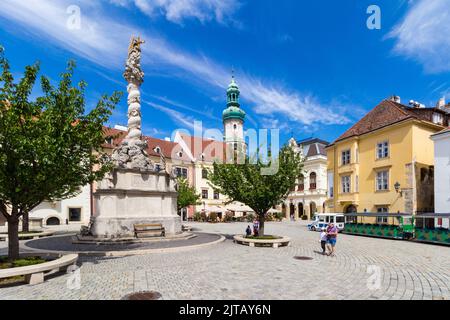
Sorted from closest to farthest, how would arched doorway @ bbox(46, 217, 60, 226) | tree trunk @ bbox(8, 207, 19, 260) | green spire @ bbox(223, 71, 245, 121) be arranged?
tree trunk @ bbox(8, 207, 19, 260) < arched doorway @ bbox(46, 217, 60, 226) < green spire @ bbox(223, 71, 245, 121)

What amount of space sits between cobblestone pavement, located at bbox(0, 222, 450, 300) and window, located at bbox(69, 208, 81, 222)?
105ft

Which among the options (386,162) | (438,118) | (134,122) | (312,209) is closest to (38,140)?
(134,122)

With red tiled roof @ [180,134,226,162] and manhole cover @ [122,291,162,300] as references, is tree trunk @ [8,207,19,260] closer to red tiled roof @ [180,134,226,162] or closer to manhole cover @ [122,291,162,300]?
manhole cover @ [122,291,162,300]

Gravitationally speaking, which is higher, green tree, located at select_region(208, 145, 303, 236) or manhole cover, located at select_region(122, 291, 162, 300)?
green tree, located at select_region(208, 145, 303, 236)

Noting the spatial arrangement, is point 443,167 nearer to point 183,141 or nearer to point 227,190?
point 227,190

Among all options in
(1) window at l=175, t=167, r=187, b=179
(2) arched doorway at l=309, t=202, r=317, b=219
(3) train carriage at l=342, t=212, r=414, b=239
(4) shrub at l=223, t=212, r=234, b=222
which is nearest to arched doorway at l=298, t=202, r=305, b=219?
(2) arched doorway at l=309, t=202, r=317, b=219

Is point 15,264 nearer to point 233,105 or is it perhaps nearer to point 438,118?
point 438,118

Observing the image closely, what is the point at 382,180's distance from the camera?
28.7 m

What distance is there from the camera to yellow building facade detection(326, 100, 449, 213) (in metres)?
26.1

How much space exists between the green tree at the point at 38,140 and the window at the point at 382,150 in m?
27.8

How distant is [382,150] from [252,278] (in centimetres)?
2562
